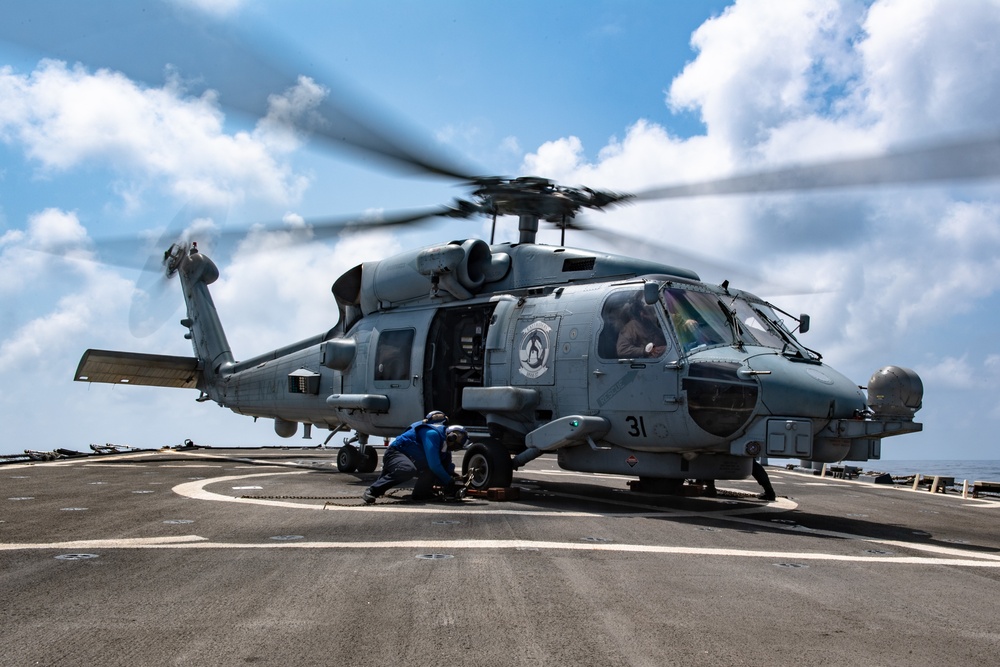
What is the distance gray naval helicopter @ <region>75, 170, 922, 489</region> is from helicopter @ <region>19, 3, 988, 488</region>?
27 millimetres

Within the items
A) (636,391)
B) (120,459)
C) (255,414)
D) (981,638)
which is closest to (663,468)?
(636,391)

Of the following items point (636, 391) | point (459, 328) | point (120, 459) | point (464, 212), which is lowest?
point (120, 459)

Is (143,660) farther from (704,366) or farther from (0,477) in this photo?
(0,477)

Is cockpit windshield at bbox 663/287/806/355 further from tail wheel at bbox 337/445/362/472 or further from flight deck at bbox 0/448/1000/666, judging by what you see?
tail wheel at bbox 337/445/362/472

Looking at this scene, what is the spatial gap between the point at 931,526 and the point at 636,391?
4.51 m

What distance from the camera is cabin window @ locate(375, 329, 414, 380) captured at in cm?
1505

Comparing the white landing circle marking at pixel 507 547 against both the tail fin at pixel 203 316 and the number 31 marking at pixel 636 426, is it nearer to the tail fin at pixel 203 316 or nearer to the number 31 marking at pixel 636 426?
the number 31 marking at pixel 636 426

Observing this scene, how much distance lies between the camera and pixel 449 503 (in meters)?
11.6

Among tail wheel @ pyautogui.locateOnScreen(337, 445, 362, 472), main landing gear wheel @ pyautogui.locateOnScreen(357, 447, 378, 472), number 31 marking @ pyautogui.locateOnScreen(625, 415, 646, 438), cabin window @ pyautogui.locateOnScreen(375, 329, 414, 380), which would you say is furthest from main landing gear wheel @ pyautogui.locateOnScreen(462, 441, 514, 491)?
tail wheel @ pyautogui.locateOnScreen(337, 445, 362, 472)

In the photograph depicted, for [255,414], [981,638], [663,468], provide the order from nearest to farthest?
[981,638] → [663,468] → [255,414]

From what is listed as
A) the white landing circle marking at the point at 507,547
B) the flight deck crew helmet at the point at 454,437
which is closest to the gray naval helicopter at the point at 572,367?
the flight deck crew helmet at the point at 454,437

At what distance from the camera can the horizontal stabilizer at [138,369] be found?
19.5 metres

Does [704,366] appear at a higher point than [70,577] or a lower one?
higher

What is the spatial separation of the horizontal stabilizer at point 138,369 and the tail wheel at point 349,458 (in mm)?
6129
